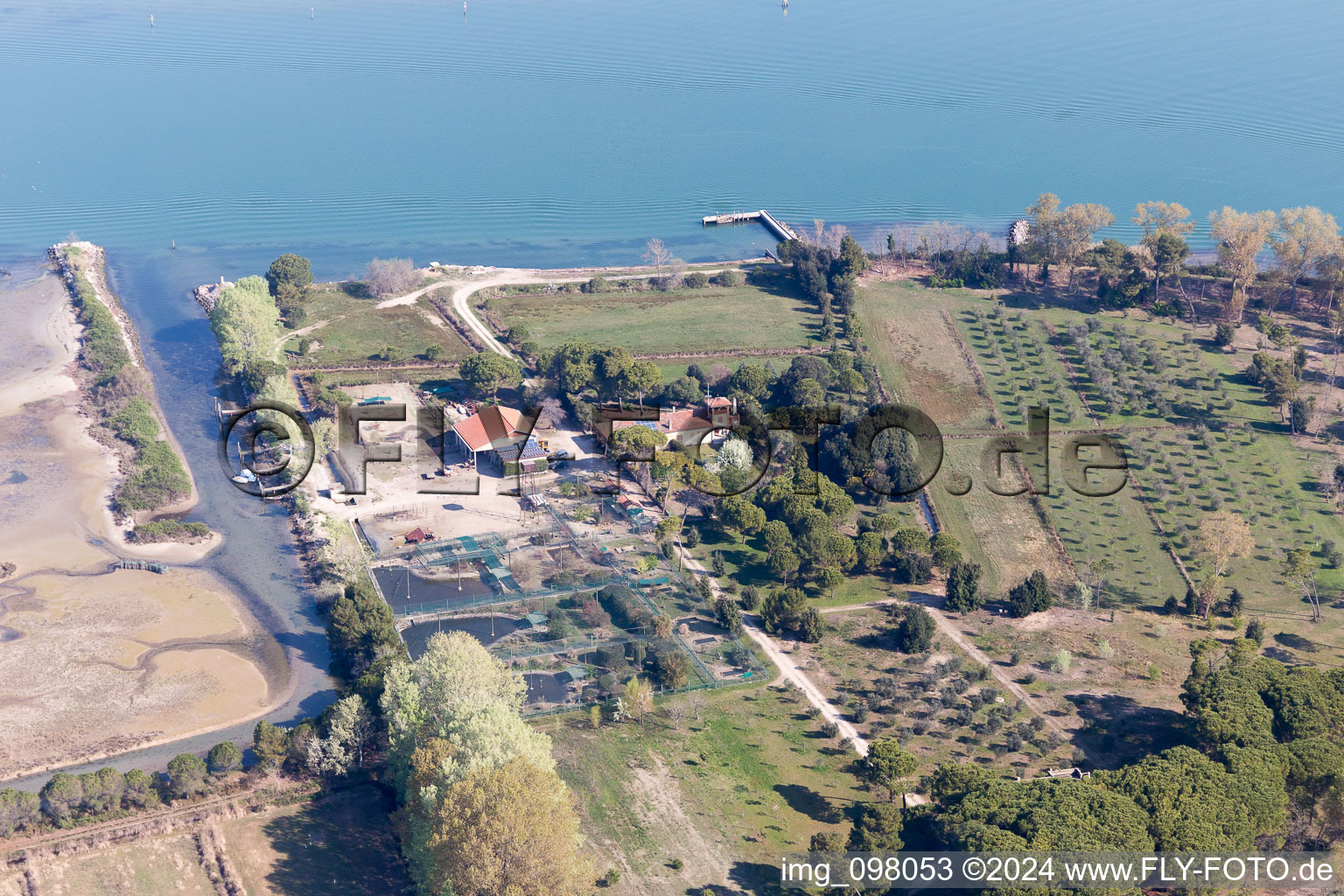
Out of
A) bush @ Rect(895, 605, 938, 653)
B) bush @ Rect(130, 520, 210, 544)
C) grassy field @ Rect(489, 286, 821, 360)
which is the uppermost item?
grassy field @ Rect(489, 286, 821, 360)

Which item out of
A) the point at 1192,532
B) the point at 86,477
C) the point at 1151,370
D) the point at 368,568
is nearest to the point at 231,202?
the point at 86,477

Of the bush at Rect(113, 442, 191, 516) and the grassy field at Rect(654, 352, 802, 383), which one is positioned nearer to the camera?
the bush at Rect(113, 442, 191, 516)

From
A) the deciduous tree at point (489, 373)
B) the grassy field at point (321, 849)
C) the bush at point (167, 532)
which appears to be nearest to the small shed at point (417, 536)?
the bush at point (167, 532)

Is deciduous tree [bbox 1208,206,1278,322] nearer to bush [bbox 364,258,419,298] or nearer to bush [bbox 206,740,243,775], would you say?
bush [bbox 364,258,419,298]
